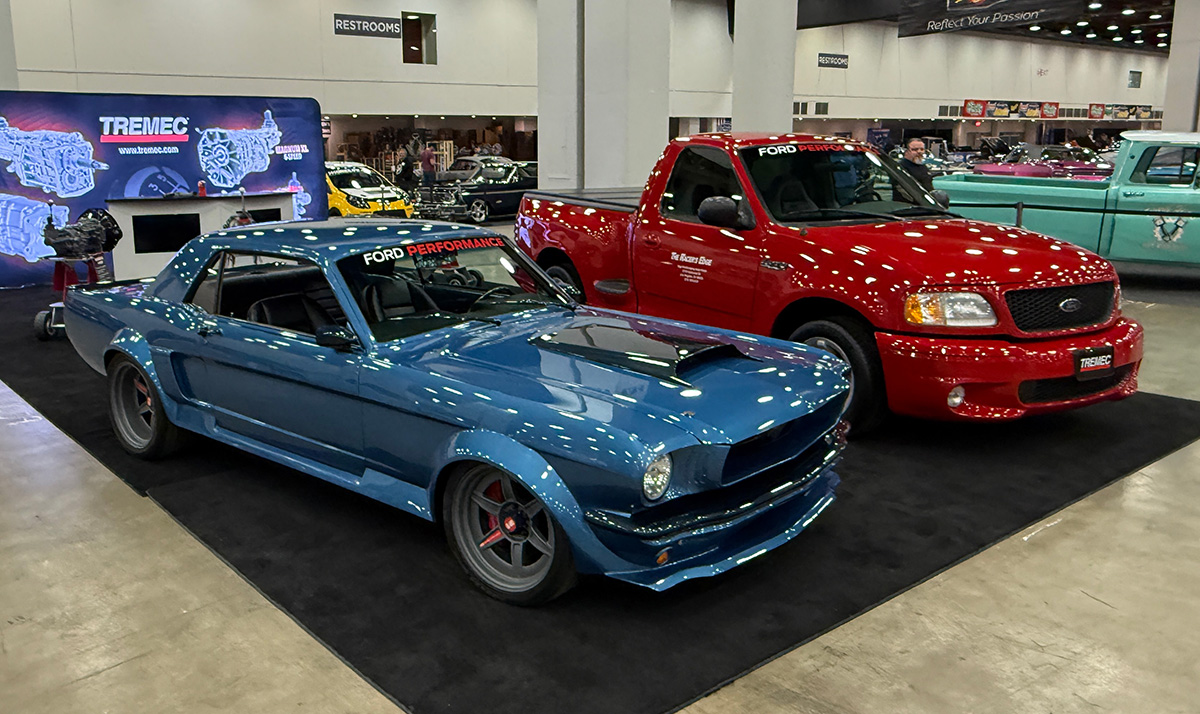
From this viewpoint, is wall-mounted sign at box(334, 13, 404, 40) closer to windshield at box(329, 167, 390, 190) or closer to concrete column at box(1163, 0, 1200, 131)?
windshield at box(329, 167, 390, 190)

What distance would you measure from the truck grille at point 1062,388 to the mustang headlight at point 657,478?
2614 mm

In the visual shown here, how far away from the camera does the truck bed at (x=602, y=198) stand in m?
6.70

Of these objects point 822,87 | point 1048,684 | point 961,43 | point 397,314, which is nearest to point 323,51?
point 822,87

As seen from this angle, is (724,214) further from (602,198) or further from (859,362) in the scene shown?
(602,198)

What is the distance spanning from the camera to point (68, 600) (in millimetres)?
3562

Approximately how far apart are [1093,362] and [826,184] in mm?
1931

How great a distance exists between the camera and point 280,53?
73.4ft

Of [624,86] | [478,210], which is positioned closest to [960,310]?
[624,86]

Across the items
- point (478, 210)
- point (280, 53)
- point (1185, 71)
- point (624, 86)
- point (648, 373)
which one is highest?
point (280, 53)

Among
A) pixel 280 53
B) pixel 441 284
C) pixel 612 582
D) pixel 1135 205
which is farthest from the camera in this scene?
pixel 280 53

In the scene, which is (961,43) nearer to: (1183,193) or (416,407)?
(1183,193)

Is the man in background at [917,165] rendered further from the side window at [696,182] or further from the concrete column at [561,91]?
the side window at [696,182]

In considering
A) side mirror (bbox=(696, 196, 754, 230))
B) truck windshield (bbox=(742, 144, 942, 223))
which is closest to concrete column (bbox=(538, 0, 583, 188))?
truck windshield (bbox=(742, 144, 942, 223))

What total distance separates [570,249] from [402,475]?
11.8ft
